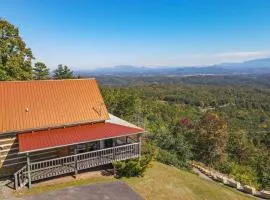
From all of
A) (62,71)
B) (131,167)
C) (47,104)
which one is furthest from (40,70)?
(131,167)

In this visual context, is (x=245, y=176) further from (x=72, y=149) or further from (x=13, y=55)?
(x=13, y=55)

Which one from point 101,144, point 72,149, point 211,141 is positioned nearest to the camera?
point 72,149

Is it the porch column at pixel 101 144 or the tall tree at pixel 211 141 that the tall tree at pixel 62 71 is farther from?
the porch column at pixel 101 144

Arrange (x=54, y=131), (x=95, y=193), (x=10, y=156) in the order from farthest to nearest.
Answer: (x=54, y=131) → (x=10, y=156) → (x=95, y=193)

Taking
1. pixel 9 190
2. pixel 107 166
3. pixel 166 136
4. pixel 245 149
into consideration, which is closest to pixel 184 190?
pixel 107 166

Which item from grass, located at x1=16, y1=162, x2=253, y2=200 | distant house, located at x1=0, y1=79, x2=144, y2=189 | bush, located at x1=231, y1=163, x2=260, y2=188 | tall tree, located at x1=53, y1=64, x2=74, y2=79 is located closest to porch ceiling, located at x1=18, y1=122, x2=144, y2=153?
distant house, located at x1=0, y1=79, x2=144, y2=189

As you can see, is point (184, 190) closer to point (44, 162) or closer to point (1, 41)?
point (44, 162)

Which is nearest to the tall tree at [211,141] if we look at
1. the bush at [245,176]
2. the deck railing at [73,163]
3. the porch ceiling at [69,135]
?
the bush at [245,176]

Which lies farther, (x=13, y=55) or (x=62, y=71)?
(x=62, y=71)
